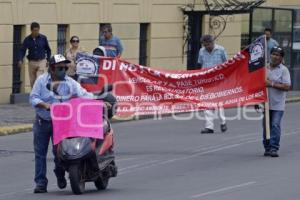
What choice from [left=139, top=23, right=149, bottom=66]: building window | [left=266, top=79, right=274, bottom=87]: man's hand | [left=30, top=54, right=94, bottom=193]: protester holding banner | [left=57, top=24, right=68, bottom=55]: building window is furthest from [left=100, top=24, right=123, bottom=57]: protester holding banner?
[left=30, top=54, right=94, bottom=193]: protester holding banner

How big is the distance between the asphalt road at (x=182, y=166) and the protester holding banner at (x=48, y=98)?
0.86 feet

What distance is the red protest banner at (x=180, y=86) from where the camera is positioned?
64.6 feet

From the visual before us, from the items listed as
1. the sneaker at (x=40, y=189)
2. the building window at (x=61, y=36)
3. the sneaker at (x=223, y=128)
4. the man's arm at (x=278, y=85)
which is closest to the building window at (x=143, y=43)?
the building window at (x=61, y=36)

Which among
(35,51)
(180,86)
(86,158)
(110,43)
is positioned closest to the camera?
(86,158)

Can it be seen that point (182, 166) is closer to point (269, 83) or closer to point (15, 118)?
point (269, 83)

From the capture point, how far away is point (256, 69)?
63.9ft

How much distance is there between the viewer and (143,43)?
1296 inches

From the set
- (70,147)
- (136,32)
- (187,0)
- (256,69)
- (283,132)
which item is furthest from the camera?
(187,0)

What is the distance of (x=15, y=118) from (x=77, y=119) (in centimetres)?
1061

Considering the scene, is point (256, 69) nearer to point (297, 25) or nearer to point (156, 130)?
point (156, 130)

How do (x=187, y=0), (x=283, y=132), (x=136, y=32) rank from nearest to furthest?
(x=283, y=132) → (x=136, y=32) → (x=187, y=0)


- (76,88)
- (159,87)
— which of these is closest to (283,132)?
(159,87)

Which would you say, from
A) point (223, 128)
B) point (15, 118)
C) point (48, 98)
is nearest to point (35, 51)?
point (15, 118)

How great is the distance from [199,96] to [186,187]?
17.1ft
